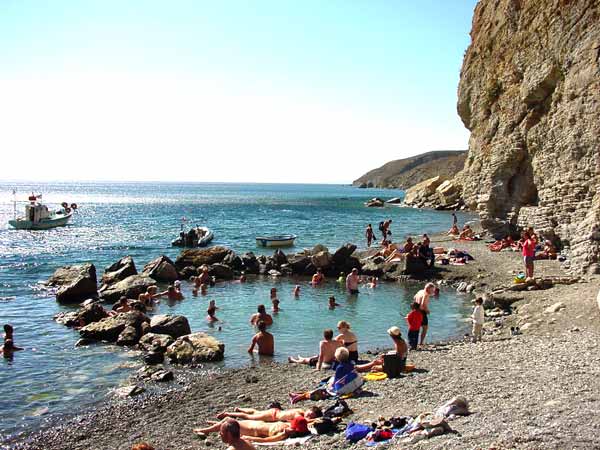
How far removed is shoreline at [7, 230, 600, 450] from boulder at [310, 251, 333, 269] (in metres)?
14.9

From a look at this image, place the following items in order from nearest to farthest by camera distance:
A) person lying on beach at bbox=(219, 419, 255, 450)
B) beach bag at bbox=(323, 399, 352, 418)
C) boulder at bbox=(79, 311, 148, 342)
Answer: person lying on beach at bbox=(219, 419, 255, 450) → beach bag at bbox=(323, 399, 352, 418) → boulder at bbox=(79, 311, 148, 342)

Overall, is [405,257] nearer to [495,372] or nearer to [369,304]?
[369,304]

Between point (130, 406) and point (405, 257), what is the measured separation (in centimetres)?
2009

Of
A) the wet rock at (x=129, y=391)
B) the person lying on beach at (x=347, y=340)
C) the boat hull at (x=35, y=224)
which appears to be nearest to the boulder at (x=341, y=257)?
the person lying on beach at (x=347, y=340)

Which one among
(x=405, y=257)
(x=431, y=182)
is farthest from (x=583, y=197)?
(x=431, y=182)

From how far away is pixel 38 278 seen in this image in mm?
32031

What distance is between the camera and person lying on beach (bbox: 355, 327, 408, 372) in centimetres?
1233

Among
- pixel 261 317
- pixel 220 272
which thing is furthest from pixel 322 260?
pixel 261 317

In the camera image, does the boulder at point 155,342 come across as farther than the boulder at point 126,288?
No

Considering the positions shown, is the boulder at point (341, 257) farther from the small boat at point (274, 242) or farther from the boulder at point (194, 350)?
the boulder at point (194, 350)

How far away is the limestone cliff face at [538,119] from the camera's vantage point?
23.8 m

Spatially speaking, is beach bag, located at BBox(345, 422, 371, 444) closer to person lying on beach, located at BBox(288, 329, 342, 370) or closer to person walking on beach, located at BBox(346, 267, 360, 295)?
person lying on beach, located at BBox(288, 329, 342, 370)

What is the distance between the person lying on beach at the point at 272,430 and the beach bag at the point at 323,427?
14cm

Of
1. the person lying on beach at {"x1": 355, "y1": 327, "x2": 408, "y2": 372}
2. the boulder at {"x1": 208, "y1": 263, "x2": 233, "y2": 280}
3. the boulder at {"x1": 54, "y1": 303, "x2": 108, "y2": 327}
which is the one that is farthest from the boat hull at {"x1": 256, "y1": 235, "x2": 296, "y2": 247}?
the person lying on beach at {"x1": 355, "y1": 327, "x2": 408, "y2": 372}
